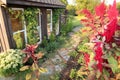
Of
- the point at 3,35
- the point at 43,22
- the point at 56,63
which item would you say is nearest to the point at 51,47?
the point at 43,22

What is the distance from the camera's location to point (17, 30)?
631cm

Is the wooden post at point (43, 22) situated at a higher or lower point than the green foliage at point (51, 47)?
higher

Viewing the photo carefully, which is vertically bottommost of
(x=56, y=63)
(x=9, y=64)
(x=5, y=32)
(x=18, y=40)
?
(x=56, y=63)

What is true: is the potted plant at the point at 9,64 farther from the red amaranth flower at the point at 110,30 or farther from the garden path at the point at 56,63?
the red amaranth flower at the point at 110,30

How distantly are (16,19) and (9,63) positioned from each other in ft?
6.52

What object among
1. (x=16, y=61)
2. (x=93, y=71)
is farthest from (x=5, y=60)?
(x=93, y=71)

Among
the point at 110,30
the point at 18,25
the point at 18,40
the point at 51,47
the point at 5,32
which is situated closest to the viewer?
the point at 110,30

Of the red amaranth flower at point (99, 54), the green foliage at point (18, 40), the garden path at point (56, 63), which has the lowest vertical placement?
the garden path at point (56, 63)

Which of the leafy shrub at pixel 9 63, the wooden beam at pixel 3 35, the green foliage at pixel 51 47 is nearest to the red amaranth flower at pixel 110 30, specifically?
the leafy shrub at pixel 9 63

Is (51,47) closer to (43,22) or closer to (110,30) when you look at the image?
(43,22)

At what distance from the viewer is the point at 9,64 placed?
4957 millimetres

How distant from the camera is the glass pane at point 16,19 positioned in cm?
592

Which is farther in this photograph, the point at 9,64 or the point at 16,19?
the point at 16,19

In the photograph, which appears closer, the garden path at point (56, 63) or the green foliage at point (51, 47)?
the garden path at point (56, 63)
